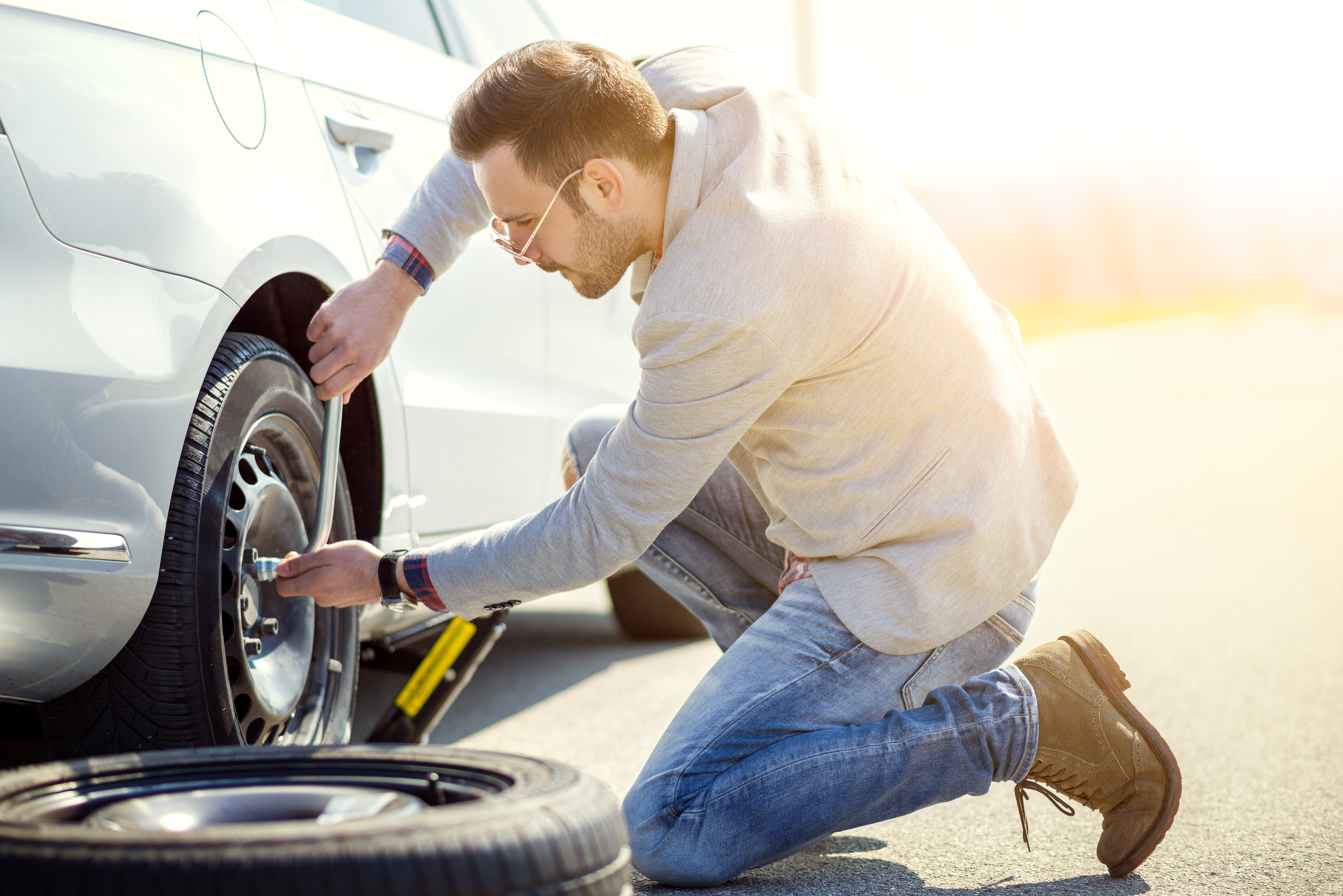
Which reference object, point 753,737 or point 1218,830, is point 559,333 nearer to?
point 753,737

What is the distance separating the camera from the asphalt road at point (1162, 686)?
78.5 inches

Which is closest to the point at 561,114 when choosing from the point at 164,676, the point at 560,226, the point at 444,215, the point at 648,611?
the point at 560,226

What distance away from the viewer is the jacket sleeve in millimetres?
2217

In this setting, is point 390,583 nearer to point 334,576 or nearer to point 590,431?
point 334,576

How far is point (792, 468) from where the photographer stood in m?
2.03

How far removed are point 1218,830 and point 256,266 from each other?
1.78 m

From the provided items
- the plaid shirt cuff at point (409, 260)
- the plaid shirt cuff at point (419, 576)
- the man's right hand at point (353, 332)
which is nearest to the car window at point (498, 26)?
the plaid shirt cuff at point (409, 260)

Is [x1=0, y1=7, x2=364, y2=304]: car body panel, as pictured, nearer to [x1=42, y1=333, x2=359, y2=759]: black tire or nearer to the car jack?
[x1=42, y1=333, x2=359, y2=759]: black tire

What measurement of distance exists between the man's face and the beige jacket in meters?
0.08

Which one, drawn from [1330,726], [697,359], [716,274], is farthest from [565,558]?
[1330,726]

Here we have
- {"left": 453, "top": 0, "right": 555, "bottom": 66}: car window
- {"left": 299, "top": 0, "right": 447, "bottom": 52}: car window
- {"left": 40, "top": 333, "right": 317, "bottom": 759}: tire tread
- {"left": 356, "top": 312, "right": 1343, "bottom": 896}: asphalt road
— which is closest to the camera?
{"left": 40, "top": 333, "right": 317, "bottom": 759}: tire tread

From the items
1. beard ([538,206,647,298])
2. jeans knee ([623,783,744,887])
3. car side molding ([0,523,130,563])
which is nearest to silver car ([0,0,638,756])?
car side molding ([0,523,130,563])

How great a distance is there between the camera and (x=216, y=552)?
5.56 feet

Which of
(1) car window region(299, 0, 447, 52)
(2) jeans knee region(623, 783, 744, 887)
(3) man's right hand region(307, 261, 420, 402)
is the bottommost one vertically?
(2) jeans knee region(623, 783, 744, 887)
